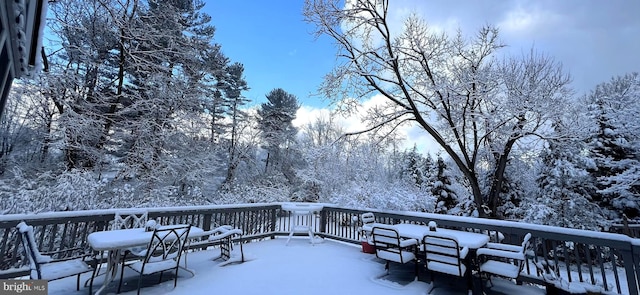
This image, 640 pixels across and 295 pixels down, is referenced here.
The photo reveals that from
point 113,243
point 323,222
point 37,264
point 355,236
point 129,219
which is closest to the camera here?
point 37,264

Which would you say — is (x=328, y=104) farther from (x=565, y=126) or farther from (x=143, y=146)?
(x=565, y=126)

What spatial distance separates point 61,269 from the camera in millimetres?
2709

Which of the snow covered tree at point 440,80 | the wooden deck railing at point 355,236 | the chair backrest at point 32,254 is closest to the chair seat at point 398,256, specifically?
the wooden deck railing at point 355,236

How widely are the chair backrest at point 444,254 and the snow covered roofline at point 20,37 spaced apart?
163 inches

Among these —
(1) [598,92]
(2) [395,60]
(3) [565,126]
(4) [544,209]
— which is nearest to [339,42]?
(2) [395,60]

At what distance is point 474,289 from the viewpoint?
3.41 meters

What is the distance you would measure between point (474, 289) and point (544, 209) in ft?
26.2

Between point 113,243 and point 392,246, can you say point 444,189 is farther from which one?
point 113,243

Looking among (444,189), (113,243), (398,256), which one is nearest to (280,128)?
(444,189)

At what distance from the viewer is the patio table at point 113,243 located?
283 cm

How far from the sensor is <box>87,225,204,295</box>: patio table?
2.83 metres

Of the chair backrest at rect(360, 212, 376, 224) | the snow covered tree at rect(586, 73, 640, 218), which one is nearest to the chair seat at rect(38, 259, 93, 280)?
the chair backrest at rect(360, 212, 376, 224)

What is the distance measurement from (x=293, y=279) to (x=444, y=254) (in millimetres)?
2005

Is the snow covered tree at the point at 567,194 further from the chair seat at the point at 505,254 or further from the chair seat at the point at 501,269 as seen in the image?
the chair seat at the point at 505,254
